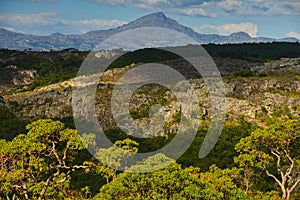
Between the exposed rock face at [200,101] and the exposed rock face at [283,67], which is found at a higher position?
the exposed rock face at [283,67]

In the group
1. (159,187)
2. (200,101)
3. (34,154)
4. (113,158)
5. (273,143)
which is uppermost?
(273,143)

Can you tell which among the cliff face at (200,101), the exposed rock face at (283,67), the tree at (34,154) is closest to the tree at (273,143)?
the tree at (34,154)

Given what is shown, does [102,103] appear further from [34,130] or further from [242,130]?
[34,130]

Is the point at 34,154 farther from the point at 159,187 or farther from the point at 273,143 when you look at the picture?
the point at 273,143

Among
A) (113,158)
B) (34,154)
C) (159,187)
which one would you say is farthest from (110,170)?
(159,187)

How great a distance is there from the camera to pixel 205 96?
144250 mm

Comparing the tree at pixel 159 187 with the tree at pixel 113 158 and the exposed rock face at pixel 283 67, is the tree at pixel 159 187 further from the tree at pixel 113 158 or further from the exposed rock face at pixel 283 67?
the exposed rock face at pixel 283 67

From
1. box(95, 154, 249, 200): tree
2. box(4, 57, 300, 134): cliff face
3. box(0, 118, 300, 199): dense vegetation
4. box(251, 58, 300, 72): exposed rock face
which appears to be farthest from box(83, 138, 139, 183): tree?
box(251, 58, 300, 72): exposed rock face

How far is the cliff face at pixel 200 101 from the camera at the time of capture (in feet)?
445

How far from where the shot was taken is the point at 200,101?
14200cm

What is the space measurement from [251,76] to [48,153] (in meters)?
139

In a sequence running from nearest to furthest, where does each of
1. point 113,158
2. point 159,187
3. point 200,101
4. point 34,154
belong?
point 159,187
point 34,154
point 113,158
point 200,101

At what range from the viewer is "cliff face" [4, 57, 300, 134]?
13562 cm

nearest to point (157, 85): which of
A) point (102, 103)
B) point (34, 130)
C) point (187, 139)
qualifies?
point (102, 103)
